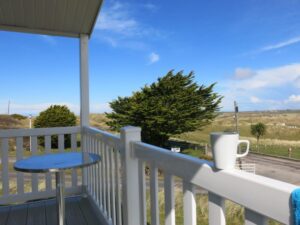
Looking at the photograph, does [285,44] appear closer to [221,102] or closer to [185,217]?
[221,102]

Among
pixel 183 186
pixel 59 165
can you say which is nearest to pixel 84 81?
pixel 59 165

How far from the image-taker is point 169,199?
1028 mm

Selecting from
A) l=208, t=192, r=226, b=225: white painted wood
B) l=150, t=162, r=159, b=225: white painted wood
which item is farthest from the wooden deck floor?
l=208, t=192, r=226, b=225: white painted wood

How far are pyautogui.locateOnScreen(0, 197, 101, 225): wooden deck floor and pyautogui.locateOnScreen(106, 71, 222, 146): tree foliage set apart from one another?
1844 centimetres

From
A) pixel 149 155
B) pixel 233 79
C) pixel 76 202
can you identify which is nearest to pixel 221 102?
pixel 233 79

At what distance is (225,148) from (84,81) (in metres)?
2.60

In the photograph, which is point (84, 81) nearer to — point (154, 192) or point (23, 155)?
point (23, 155)

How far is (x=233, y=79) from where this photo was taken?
94.3 feet

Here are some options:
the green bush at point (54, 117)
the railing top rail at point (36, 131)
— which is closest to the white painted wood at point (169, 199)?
the railing top rail at point (36, 131)

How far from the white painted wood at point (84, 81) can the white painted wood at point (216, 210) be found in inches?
97.3

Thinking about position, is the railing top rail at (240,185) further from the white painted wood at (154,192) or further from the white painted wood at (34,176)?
the white painted wood at (34,176)

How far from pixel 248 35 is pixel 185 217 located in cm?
3336

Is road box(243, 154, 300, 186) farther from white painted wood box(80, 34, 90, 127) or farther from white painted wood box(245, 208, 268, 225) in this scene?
white painted wood box(245, 208, 268, 225)

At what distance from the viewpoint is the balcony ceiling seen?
243 centimetres
